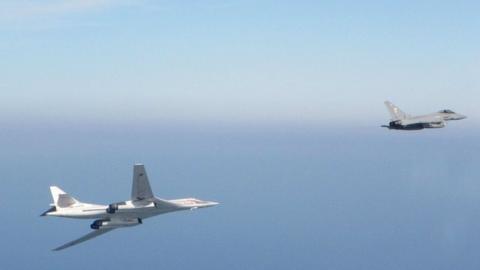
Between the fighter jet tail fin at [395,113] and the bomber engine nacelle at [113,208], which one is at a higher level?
the fighter jet tail fin at [395,113]

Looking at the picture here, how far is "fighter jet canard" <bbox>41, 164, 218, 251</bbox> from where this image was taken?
78.2 m

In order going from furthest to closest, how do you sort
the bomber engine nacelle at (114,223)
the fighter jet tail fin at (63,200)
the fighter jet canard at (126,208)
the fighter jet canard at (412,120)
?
the fighter jet canard at (412,120)
the fighter jet tail fin at (63,200)
the bomber engine nacelle at (114,223)
the fighter jet canard at (126,208)

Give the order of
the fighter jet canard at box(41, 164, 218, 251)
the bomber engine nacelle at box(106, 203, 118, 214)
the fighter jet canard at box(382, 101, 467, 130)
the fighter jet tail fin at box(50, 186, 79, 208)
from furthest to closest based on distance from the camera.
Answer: the fighter jet canard at box(382, 101, 467, 130), the fighter jet tail fin at box(50, 186, 79, 208), the bomber engine nacelle at box(106, 203, 118, 214), the fighter jet canard at box(41, 164, 218, 251)

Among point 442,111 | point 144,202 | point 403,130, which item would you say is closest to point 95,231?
point 144,202

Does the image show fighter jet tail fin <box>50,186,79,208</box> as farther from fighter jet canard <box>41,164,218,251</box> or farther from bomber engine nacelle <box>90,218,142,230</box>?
bomber engine nacelle <box>90,218,142,230</box>

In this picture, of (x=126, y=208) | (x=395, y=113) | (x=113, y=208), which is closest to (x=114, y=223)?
(x=113, y=208)

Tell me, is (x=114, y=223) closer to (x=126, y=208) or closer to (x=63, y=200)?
(x=126, y=208)

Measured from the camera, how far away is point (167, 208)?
266 feet

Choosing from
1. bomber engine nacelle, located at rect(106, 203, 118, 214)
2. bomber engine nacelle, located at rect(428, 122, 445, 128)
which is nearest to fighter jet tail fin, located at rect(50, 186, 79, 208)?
bomber engine nacelle, located at rect(106, 203, 118, 214)

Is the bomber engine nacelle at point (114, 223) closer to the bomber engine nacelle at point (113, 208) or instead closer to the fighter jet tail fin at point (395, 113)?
the bomber engine nacelle at point (113, 208)

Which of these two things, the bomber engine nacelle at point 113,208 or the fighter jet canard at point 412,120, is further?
the fighter jet canard at point 412,120

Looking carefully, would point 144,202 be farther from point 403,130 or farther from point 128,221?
point 403,130

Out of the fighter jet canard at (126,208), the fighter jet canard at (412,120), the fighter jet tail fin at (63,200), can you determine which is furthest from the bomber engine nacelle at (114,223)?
the fighter jet canard at (412,120)

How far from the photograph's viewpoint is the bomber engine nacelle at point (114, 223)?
8288cm
